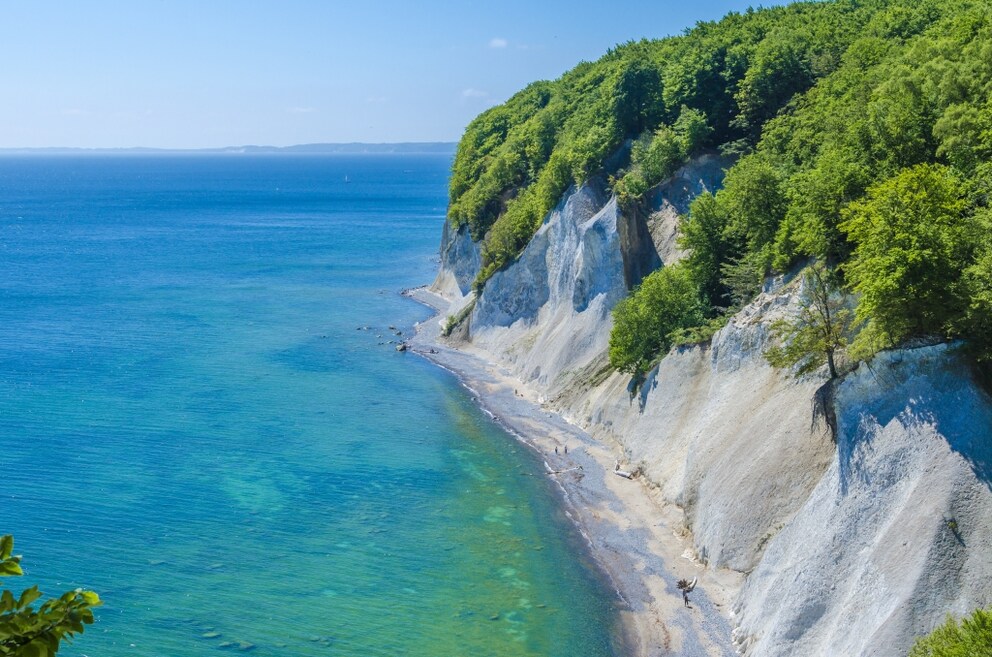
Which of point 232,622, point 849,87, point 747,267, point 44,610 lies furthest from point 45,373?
point 44,610

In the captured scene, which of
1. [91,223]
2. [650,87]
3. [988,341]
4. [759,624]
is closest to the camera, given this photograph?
[988,341]

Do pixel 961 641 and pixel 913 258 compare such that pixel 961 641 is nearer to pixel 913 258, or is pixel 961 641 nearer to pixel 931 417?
pixel 931 417

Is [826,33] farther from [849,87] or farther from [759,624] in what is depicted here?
[759,624]

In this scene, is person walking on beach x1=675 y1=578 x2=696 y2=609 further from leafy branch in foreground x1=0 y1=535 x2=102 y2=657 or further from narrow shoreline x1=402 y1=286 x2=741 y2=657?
leafy branch in foreground x1=0 y1=535 x2=102 y2=657

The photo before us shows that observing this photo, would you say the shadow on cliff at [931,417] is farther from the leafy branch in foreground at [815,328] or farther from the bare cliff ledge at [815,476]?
the leafy branch in foreground at [815,328]

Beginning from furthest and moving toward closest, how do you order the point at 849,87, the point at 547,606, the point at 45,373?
the point at 45,373
the point at 849,87
the point at 547,606

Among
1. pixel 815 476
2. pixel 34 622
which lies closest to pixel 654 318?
pixel 815 476

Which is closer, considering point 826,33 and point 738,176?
point 738,176

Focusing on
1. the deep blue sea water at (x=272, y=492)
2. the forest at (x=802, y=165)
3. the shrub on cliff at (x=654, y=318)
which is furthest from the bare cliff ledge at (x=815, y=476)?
the deep blue sea water at (x=272, y=492)

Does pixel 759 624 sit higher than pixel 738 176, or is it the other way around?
pixel 738 176
